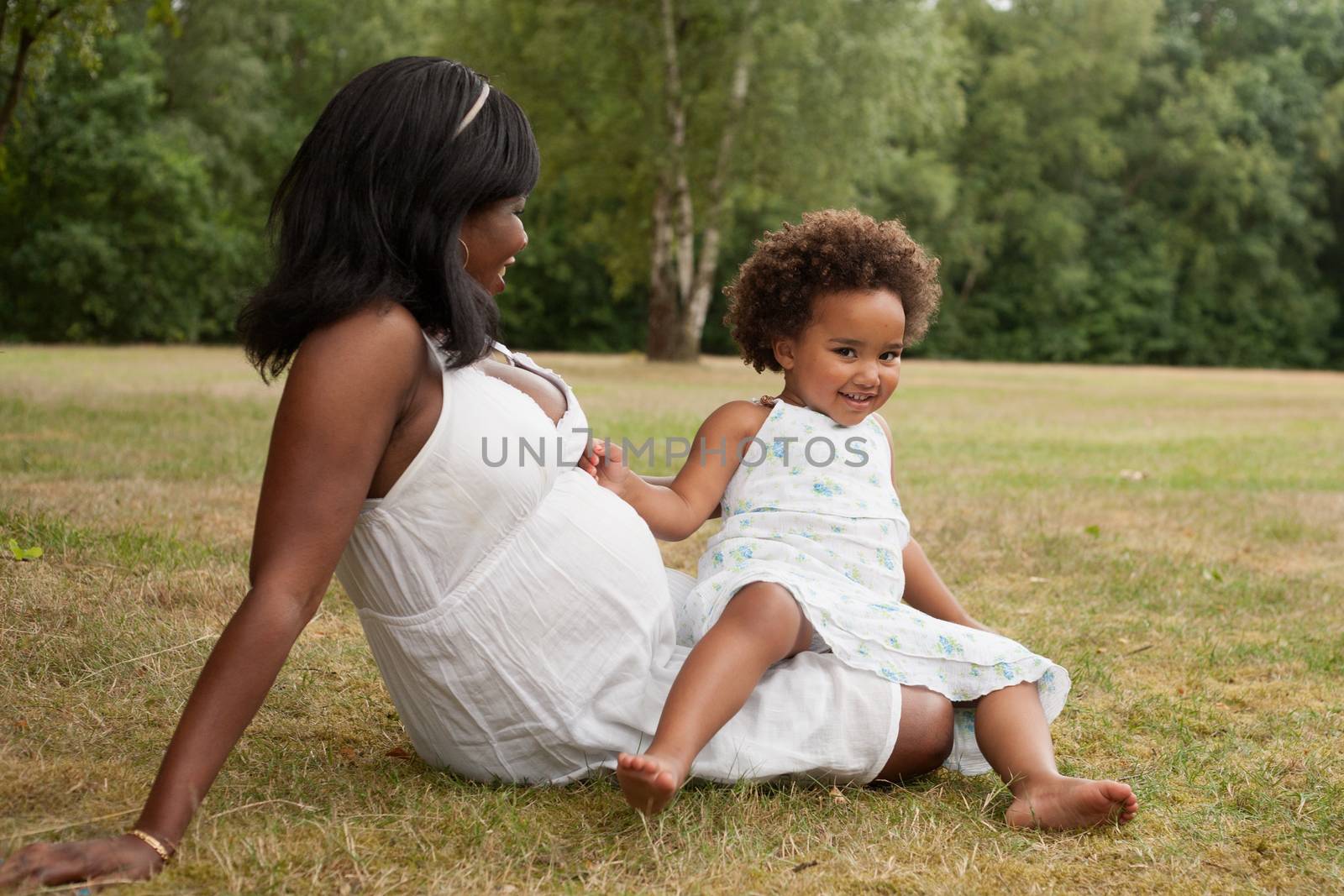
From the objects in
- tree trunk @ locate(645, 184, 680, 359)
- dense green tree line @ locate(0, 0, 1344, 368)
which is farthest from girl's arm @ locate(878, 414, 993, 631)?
tree trunk @ locate(645, 184, 680, 359)

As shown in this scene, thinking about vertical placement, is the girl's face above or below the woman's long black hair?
below

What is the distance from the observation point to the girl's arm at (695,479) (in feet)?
8.66

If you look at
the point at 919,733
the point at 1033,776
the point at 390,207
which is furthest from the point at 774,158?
the point at 390,207

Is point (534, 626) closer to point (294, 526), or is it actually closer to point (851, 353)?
point (294, 526)

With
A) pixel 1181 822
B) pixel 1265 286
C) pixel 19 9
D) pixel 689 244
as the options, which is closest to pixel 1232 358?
pixel 1265 286

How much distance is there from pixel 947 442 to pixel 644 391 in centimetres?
653

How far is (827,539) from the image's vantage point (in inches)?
102

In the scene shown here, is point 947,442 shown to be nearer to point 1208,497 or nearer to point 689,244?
point 1208,497

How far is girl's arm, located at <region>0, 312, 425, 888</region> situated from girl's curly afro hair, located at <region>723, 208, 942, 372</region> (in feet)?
3.73

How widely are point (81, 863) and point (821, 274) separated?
182 cm

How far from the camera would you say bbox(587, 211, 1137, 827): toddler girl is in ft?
7.45

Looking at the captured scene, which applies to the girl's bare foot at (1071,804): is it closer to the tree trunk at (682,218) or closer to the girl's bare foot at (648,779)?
the girl's bare foot at (648,779)

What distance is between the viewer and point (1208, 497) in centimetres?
724

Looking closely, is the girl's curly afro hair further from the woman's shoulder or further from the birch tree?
the birch tree
